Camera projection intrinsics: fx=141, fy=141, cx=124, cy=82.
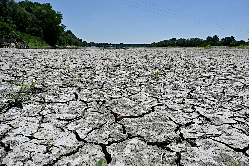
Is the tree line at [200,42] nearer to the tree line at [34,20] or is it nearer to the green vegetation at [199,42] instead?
the green vegetation at [199,42]

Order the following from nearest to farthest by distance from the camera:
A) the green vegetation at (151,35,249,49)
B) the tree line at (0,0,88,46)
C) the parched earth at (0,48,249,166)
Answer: the parched earth at (0,48,249,166) → the green vegetation at (151,35,249,49) → the tree line at (0,0,88,46)

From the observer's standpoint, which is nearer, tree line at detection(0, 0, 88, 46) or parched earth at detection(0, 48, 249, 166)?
parched earth at detection(0, 48, 249, 166)

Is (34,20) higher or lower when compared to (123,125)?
higher

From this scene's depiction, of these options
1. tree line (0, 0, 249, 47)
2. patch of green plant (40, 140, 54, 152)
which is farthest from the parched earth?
tree line (0, 0, 249, 47)

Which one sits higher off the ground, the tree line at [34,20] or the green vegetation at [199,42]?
the tree line at [34,20]

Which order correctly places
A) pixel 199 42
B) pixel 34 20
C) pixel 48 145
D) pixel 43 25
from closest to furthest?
pixel 48 145 → pixel 199 42 → pixel 34 20 → pixel 43 25

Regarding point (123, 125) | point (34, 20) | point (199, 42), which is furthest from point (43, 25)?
point (123, 125)

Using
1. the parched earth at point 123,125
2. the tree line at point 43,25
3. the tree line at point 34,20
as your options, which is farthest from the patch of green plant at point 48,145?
the tree line at point 34,20

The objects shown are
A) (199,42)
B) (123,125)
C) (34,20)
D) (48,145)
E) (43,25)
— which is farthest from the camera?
(43,25)

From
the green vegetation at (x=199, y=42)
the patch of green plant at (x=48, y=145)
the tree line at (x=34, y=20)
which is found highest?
the tree line at (x=34, y=20)

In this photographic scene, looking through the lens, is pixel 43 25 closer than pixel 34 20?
No

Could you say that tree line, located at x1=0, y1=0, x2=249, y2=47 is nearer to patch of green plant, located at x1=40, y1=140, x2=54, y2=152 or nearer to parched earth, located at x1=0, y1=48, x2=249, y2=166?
parched earth, located at x1=0, y1=48, x2=249, y2=166

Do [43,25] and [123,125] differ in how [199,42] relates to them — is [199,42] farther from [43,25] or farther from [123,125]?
[43,25]

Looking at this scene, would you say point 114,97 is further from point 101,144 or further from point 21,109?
point 21,109
